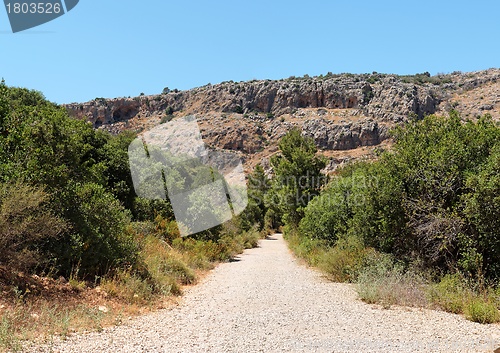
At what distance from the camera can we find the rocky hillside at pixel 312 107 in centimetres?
7731

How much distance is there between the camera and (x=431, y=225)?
11.1 metres

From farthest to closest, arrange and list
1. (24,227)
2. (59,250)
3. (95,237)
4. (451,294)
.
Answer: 1. (95,237)
2. (59,250)
3. (451,294)
4. (24,227)

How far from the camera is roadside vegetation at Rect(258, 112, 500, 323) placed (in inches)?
393

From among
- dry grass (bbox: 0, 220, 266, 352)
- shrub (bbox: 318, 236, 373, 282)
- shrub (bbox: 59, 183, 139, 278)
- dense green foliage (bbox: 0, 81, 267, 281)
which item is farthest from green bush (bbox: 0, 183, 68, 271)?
shrub (bbox: 318, 236, 373, 282)

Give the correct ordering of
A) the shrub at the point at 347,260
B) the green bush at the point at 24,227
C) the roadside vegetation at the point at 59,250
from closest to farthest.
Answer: the roadside vegetation at the point at 59,250, the green bush at the point at 24,227, the shrub at the point at 347,260

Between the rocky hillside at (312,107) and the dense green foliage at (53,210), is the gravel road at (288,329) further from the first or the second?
the rocky hillside at (312,107)

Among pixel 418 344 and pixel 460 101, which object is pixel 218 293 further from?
pixel 460 101

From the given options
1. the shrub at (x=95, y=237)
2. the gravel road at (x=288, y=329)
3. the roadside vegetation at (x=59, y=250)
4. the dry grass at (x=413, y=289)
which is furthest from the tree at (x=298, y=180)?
the shrub at (x=95, y=237)

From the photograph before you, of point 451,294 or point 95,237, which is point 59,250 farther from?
point 451,294

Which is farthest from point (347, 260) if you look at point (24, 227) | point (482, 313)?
point (24, 227)

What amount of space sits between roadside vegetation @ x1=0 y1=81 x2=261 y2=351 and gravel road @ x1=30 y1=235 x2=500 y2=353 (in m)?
0.71

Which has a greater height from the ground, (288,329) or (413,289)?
(288,329)

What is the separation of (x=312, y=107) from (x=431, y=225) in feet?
283

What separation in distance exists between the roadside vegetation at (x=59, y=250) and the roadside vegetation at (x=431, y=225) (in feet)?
19.9
